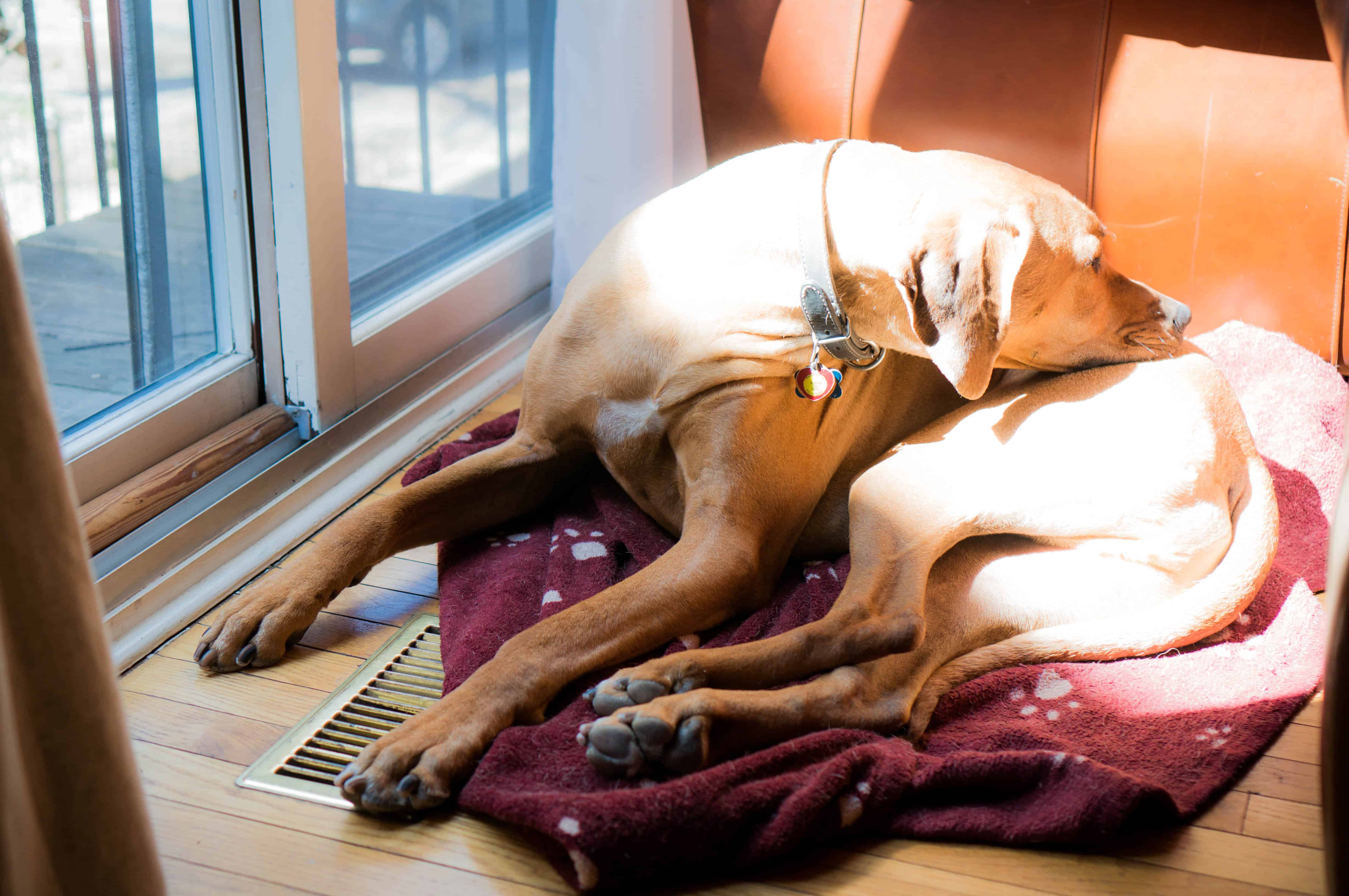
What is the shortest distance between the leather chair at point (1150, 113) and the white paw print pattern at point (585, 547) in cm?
125

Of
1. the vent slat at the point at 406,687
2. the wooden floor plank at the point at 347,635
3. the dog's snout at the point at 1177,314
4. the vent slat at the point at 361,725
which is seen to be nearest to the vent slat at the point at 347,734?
the vent slat at the point at 361,725

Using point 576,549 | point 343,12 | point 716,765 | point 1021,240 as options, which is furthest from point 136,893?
point 343,12

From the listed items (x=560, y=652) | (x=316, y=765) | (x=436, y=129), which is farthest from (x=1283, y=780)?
(x=436, y=129)

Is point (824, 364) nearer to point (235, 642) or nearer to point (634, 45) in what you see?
point (235, 642)

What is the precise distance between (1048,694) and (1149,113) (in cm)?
143

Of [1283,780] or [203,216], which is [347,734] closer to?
[203,216]

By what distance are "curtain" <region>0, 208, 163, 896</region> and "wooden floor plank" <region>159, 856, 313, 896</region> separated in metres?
0.34

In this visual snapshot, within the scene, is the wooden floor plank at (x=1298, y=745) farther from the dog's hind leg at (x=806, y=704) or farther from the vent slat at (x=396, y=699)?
the vent slat at (x=396, y=699)

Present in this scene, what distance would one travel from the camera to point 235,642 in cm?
169

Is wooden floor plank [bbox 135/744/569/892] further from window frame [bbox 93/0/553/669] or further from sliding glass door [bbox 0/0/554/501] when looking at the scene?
sliding glass door [bbox 0/0/554/501]

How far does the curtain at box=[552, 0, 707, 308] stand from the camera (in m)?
2.75

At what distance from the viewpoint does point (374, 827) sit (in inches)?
54.4

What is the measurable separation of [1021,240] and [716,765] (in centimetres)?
92

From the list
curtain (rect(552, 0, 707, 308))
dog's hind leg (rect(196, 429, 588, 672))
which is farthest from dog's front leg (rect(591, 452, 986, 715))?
curtain (rect(552, 0, 707, 308))
